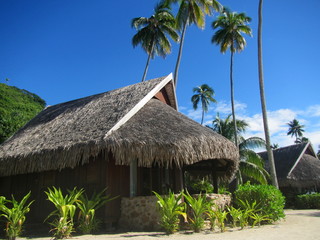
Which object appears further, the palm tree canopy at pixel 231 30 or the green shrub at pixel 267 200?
the palm tree canopy at pixel 231 30

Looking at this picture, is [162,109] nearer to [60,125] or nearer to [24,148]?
[60,125]

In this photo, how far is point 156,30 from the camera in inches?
722

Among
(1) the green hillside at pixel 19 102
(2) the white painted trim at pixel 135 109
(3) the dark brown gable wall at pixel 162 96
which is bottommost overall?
(2) the white painted trim at pixel 135 109

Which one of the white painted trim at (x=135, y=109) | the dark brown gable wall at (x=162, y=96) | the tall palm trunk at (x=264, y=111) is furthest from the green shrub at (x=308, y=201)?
the white painted trim at (x=135, y=109)

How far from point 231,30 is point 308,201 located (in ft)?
40.9

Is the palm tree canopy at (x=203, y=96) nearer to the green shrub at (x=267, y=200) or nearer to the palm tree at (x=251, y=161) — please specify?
the palm tree at (x=251, y=161)

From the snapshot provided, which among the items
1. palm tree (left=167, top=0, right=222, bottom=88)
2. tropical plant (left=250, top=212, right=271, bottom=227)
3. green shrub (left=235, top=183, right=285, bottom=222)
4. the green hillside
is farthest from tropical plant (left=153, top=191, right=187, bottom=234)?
the green hillside

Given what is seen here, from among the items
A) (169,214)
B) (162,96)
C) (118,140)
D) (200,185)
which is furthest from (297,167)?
(118,140)

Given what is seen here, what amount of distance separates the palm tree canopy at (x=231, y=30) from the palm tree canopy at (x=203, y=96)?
40.3 feet

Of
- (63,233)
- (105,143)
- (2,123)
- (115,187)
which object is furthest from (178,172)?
(2,123)

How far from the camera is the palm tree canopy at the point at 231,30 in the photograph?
18609mm

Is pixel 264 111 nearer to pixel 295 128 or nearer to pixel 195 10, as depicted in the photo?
pixel 195 10

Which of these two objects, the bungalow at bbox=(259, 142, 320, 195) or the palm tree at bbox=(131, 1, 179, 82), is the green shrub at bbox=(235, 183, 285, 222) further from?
the palm tree at bbox=(131, 1, 179, 82)

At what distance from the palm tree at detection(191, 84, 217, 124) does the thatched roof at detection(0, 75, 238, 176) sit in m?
21.8
